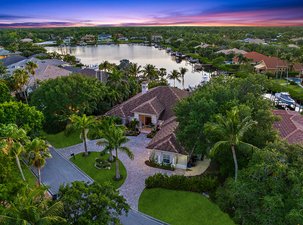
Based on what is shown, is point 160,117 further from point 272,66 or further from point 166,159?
point 272,66

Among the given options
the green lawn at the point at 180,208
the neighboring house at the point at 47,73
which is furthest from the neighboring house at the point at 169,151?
the neighboring house at the point at 47,73

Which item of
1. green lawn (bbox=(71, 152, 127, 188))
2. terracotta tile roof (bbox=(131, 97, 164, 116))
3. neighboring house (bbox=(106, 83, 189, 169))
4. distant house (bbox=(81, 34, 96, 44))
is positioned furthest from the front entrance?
distant house (bbox=(81, 34, 96, 44))

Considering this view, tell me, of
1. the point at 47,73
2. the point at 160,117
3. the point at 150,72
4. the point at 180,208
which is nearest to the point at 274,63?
the point at 150,72

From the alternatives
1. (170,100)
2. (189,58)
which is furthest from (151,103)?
(189,58)

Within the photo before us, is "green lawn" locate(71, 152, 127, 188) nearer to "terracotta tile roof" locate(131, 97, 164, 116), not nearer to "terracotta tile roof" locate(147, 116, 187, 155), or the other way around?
"terracotta tile roof" locate(147, 116, 187, 155)

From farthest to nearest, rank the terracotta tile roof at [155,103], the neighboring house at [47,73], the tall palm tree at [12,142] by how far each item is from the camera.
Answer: the neighboring house at [47,73] → the terracotta tile roof at [155,103] → the tall palm tree at [12,142]

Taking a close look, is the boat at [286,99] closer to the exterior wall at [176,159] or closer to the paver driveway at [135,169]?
the paver driveway at [135,169]
